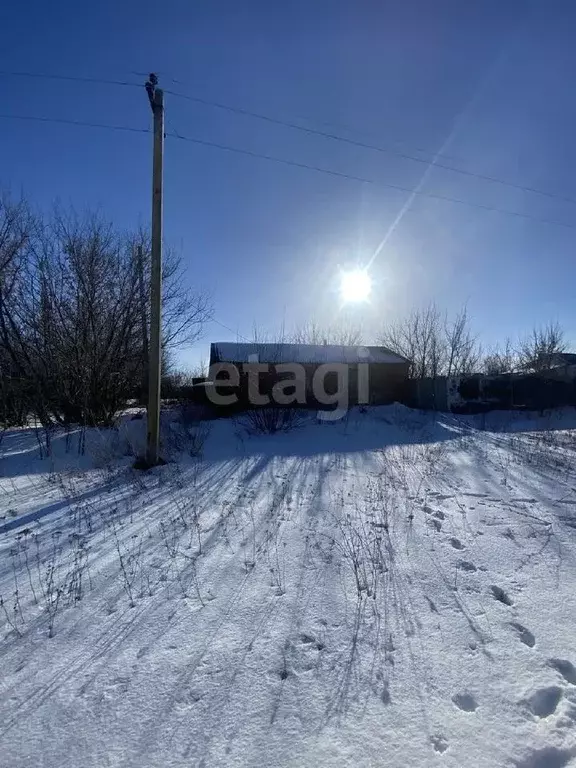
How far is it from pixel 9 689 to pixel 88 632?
0.46 m

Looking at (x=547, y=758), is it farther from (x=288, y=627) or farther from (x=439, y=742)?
(x=288, y=627)

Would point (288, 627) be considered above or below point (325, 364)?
below

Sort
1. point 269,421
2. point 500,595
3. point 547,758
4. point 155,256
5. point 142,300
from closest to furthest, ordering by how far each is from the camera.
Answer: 1. point 547,758
2. point 500,595
3. point 155,256
4. point 269,421
5. point 142,300

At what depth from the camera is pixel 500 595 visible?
2621 mm

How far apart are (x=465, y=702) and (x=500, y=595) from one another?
107cm

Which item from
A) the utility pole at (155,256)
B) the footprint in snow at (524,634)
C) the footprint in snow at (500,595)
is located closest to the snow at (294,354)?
the utility pole at (155,256)

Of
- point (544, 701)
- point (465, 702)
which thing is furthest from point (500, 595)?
point (465, 702)

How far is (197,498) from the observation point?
188 inches

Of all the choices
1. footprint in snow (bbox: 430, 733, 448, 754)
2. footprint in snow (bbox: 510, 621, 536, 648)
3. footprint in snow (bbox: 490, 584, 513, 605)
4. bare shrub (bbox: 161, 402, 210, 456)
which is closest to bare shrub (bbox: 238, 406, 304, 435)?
bare shrub (bbox: 161, 402, 210, 456)

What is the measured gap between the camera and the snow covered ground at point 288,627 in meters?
1.58

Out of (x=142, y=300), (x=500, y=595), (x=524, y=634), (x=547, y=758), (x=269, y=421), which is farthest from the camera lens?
(x=142, y=300)

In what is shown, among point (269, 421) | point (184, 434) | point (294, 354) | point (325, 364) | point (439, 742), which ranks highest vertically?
point (294, 354)

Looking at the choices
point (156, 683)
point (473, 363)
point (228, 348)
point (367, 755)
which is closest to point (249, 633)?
point (156, 683)

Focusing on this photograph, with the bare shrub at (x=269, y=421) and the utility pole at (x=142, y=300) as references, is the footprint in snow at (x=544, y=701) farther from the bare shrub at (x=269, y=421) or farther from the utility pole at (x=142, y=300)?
the utility pole at (x=142, y=300)
